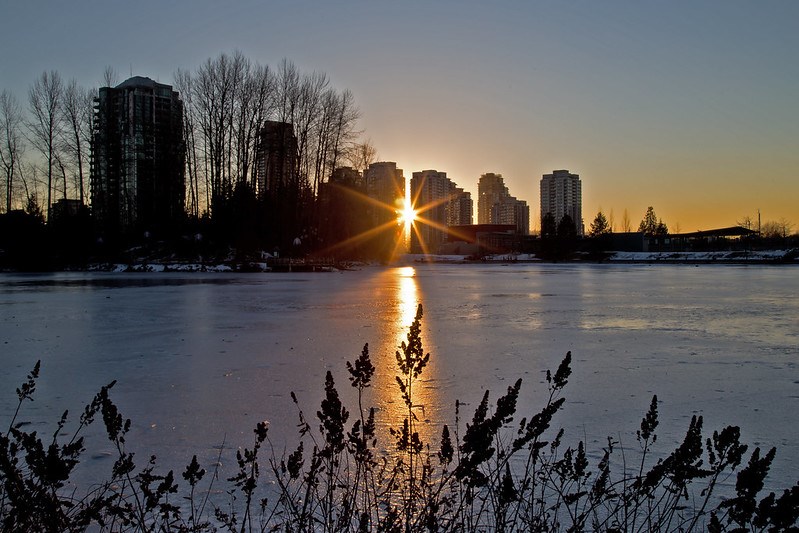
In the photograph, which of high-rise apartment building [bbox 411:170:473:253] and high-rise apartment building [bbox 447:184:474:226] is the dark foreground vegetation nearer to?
high-rise apartment building [bbox 411:170:473:253]

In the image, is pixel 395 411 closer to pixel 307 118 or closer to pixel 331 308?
pixel 331 308

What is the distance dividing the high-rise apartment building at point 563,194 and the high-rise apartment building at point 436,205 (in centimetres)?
2417

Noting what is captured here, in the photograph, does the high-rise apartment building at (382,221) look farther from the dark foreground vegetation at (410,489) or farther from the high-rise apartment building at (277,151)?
the dark foreground vegetation at (410,489)

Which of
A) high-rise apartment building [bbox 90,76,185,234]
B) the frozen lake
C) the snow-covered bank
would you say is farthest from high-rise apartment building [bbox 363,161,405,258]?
the frozen lake

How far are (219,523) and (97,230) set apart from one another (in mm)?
44167

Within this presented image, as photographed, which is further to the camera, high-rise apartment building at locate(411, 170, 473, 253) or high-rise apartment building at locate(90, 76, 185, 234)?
high-rise apartment building at locate(411, 170, 473, 253)

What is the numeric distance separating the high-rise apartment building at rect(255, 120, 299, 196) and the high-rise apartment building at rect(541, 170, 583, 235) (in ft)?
388

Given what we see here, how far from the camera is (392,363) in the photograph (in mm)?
6953

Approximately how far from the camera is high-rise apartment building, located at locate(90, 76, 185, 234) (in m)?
43.9

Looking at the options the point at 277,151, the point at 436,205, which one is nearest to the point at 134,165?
the point at 277,151

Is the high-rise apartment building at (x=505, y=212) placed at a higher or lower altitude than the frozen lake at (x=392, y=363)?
higher

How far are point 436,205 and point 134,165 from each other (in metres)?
103

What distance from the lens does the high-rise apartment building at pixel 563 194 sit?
156 metres

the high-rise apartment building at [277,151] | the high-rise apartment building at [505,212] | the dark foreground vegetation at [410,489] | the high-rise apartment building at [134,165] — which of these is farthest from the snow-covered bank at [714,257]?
the high-rise apartment building at [505,212]
